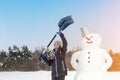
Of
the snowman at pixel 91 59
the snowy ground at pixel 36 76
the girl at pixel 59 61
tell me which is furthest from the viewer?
the snowy ground at pixel 36 76

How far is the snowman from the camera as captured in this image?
6.82 metres

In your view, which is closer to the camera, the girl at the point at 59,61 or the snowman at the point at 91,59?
the snowman at the point at 91,59

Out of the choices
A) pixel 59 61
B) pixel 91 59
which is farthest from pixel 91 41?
pixel 59 61

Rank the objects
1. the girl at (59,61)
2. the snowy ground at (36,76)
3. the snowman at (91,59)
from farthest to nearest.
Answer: the snowy ground at (36,76), the girl at (59,61), the snowman at (91,59)

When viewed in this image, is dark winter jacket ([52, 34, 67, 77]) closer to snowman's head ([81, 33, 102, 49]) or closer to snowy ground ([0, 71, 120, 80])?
snowman's head ([81, 33, 102, 49])

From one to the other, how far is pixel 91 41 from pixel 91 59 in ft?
0.96

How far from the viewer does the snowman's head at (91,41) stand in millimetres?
6904

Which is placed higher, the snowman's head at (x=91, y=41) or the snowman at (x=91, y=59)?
the snowman's head at (x=91, y=41)

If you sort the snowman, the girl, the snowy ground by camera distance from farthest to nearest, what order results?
1. the snowy ground
2. the girl
3. the snowman

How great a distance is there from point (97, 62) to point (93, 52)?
0.56ft

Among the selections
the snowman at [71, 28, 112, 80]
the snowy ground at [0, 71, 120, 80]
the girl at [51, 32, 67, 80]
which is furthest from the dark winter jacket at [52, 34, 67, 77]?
the snowy ground at [0, 71, 120, 80]

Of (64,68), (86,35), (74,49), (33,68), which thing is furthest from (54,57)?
(33,68)

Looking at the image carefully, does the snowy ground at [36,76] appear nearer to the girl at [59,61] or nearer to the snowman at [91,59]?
the girl at [59,61]

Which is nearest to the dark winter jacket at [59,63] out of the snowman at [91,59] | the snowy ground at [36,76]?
the snowman at [91,59]
